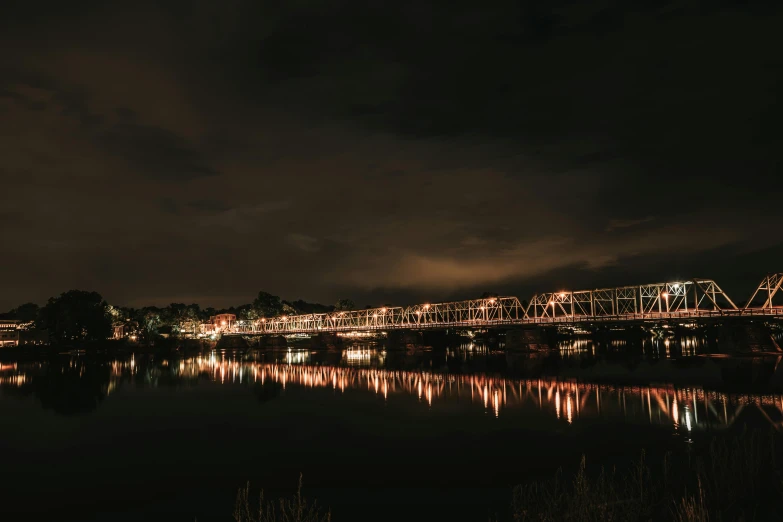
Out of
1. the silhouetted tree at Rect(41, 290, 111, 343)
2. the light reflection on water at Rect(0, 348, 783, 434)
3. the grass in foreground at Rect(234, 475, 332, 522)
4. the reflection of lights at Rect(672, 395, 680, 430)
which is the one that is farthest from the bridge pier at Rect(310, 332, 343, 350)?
the grass in foreground at Rect(234, 475, 332, 522)

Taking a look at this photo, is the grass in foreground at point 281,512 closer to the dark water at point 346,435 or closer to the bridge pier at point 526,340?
the dark water at point 346,435

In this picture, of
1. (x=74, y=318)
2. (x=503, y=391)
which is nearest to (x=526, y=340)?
(x=503, y=391)

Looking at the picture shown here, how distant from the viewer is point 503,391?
195 feet

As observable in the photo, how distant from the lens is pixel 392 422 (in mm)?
43000

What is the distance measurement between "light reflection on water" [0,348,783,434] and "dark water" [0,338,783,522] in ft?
1.10

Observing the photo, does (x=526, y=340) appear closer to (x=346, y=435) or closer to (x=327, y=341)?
(x=327, y=341)

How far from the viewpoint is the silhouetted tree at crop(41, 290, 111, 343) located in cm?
13538

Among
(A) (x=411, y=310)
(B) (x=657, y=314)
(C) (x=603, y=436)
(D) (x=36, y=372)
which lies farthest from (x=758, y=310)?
(D) (x=36, y=372)

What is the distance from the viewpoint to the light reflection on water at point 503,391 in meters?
41.9

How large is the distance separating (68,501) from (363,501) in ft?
47.3

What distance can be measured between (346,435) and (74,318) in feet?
414

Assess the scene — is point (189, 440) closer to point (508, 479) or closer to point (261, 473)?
point (261, 473)

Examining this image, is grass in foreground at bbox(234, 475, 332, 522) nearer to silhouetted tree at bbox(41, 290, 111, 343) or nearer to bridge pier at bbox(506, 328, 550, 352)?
bridge pier at bbox(506, 328, 550, 352)

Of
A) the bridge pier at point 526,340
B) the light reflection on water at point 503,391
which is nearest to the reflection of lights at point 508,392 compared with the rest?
the light reflection on water at point 503,391
